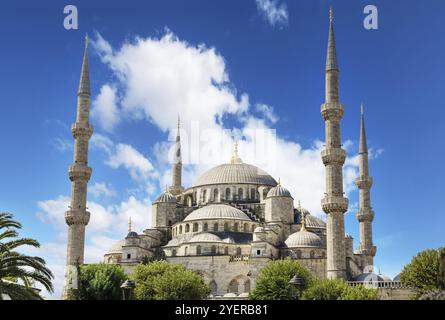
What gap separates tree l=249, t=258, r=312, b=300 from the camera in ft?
104

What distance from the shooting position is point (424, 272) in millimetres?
31250

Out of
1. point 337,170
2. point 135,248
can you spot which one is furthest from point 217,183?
point 337,170

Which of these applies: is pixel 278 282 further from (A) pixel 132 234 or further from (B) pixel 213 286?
(A) pixel 132 234

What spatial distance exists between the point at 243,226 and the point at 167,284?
40.1 feet

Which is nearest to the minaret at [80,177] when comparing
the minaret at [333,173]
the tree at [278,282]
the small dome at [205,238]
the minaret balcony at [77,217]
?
the minaret balcony at [77,217]

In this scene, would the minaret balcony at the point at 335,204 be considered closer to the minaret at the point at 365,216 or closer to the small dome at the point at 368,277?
the small dome at the point at 368,277

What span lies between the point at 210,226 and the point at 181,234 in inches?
87.8

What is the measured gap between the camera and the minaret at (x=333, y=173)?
36.1 m

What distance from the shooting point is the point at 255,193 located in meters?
50.3

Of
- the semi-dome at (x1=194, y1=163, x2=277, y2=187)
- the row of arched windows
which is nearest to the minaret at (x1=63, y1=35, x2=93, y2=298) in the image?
the row of arched windows

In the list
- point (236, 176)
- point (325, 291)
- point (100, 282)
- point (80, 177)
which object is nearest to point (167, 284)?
point (100, 282)

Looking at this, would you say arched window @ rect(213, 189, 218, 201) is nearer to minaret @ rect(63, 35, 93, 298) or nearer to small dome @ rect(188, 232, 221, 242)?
small dome @ rect(188, 232, 221, 242)

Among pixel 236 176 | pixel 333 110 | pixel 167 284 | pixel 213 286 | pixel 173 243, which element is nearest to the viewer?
pixel 167 284

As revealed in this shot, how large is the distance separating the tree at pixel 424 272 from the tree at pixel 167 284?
10.7 metres
